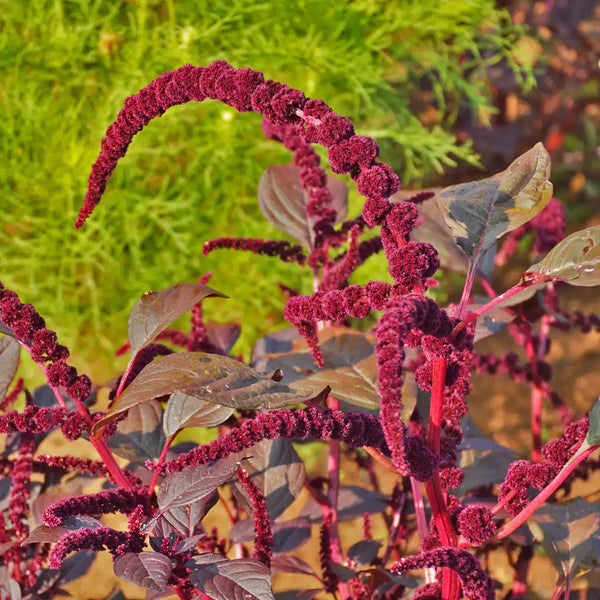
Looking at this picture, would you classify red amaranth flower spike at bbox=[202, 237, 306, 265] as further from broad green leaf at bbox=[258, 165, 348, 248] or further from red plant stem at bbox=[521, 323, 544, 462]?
red plant stem at bbox=[521, 323, 544, 462]

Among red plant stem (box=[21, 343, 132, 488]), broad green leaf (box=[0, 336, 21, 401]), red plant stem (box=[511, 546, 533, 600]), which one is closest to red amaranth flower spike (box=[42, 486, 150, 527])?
red plant stem (box=[21, 343, 132, 488])

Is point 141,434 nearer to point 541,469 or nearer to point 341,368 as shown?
point 341,368

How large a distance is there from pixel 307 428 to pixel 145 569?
0.10 m

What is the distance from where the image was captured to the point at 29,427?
14.7 inches

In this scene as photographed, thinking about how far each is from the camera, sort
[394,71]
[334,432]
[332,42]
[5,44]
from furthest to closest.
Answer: [394,71] → [332,42] → [5,44] → [334,432]

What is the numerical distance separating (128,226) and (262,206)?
2.23 feet

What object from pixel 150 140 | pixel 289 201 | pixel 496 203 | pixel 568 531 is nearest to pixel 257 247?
pixel 289 201

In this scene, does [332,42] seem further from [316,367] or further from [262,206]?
[316,367]

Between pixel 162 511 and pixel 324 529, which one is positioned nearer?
pixel 162 511

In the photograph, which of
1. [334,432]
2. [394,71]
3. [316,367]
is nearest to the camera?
[334,432]

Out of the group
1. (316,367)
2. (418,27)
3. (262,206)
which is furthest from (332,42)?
(316,367)

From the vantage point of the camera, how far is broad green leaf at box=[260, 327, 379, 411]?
432mm

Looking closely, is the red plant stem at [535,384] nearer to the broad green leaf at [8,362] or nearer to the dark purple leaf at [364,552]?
the dark purple leaf at [364,552]

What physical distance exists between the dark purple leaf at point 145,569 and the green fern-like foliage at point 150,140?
88 cm
